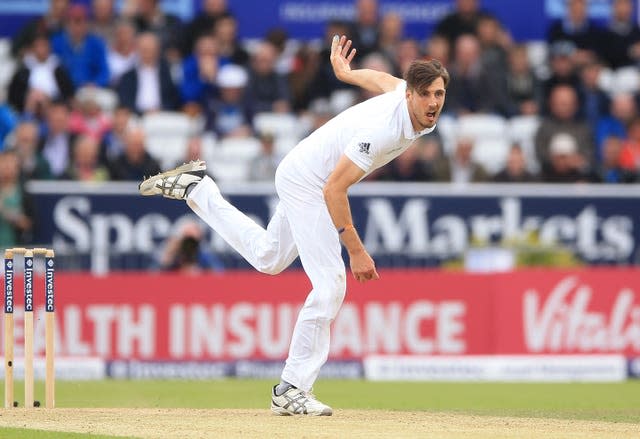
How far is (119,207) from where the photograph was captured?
16281 mm

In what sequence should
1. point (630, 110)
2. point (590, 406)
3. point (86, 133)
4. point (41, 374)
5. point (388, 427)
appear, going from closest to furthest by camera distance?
1. point (388, 427)
2. point (590, 406)
3. point (41, 374)
4. point (86, 133)
5. point (630, 110)

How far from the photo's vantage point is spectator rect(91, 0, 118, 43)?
19219 millimetres

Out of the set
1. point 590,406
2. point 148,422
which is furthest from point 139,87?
point 148,422

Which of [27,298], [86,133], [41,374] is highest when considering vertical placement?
Result: [86,133]

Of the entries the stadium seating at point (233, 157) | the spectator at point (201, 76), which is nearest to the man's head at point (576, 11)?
the spectator at point (201, 76)

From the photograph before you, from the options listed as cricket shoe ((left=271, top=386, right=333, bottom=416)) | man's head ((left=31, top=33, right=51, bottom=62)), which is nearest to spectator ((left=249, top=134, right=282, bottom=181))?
man's head ((left=31, top=33, right=51, bottom=62))

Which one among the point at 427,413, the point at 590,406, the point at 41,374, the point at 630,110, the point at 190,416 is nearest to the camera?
the point at 190,416

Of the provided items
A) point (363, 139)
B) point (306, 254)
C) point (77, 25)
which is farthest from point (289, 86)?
point (363, 139)

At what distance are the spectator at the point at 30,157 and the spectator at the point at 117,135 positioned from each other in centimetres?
82

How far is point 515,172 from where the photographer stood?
1717 cm

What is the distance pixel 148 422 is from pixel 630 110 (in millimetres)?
11006

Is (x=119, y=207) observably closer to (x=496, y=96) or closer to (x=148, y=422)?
(x=496, y=96)

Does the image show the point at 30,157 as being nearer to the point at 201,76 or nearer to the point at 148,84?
the point at 148,84

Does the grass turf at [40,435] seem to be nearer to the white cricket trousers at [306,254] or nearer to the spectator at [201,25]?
the white cricket trousers at [306,254]
